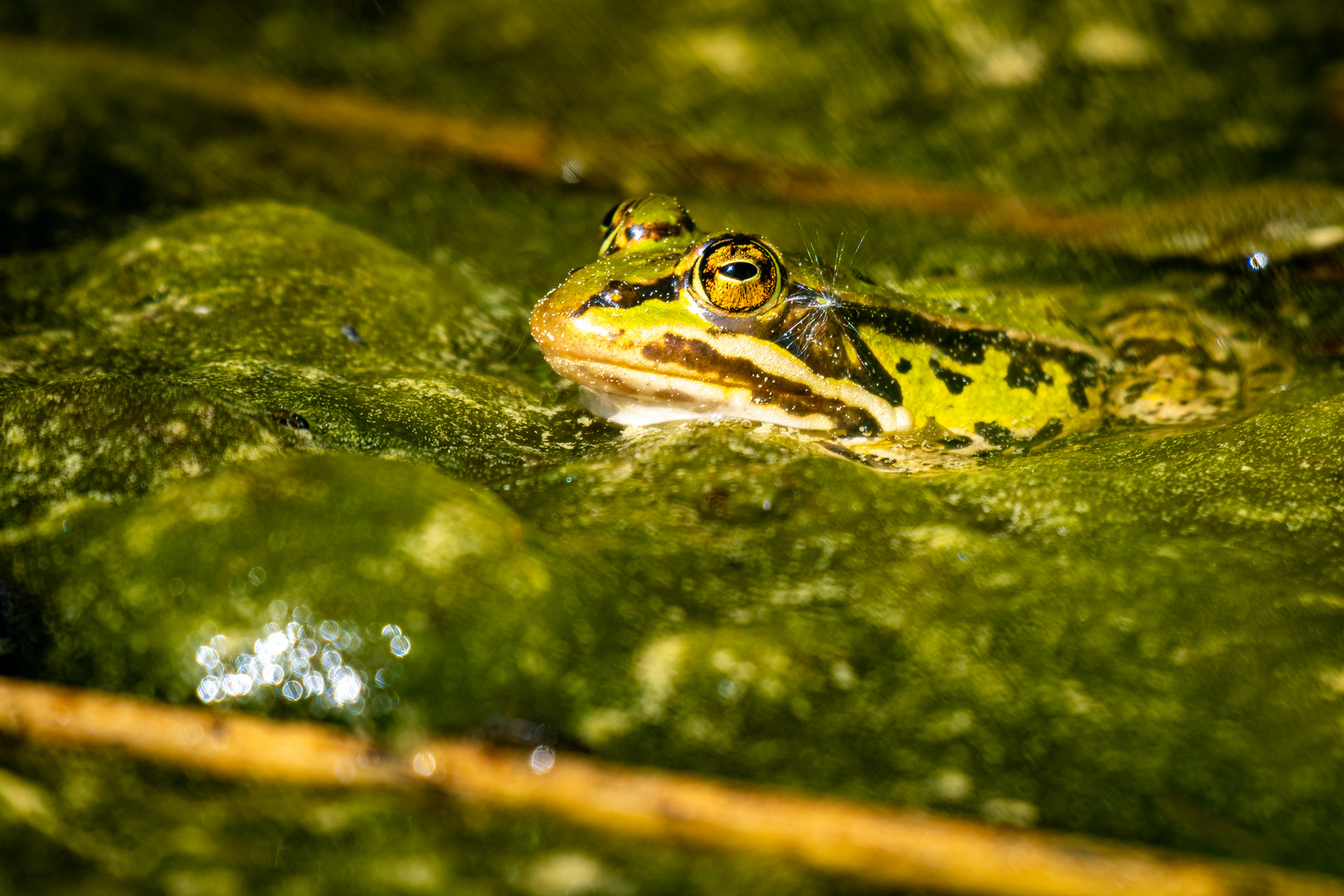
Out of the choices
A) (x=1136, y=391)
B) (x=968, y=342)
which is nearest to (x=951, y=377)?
(x=968, y=342)

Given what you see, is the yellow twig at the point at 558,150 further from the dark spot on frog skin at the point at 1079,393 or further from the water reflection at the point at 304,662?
the water reflection at the point at 304,662

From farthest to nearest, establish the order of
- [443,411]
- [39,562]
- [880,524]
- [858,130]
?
1. [858,130]
2. [443,411]
3. [880,524]
4. [39,562]

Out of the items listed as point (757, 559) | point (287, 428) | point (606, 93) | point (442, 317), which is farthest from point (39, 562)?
point (606, 93)

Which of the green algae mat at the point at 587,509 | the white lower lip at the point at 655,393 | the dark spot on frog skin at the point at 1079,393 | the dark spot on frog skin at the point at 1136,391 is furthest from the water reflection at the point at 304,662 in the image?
the dark spot on frog skin at the point at 1136,391

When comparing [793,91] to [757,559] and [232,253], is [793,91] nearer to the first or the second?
[232,253]

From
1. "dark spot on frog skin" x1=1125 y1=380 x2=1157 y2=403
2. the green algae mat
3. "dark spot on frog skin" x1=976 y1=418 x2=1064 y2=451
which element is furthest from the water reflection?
"dark spot on frog skin" x1=1125 y1=380 x2=1157 y2=403

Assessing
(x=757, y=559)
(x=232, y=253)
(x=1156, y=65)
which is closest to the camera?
(x=757, y=559)
